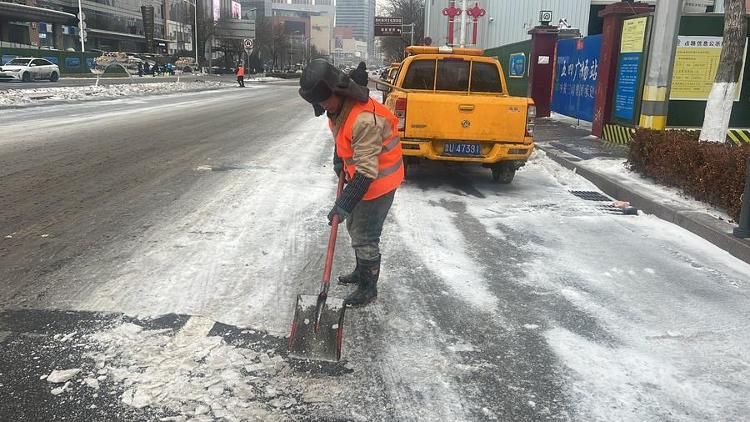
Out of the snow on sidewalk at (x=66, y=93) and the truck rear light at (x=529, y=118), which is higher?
the truck rear light at (x=529, y=118)

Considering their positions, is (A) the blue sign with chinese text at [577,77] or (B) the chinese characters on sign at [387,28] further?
(B) the chinese characters on sign at [387,28]

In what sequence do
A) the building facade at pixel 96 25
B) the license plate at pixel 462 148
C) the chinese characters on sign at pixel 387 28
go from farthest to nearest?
the chinese characters on sign at pixel 387 28 < the building facade at pixel 96 25 < the license plate at pixel 462 148

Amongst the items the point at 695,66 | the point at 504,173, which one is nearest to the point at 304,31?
the point at 695,66

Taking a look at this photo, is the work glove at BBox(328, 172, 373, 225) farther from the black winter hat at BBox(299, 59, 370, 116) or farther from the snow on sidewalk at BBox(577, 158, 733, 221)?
the snow on sidewalk at BBox(577, 158, 733, 221)

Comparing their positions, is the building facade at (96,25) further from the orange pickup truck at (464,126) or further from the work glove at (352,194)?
the work glove at (352,194)

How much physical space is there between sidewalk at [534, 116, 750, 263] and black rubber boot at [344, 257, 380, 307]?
11.0 feet

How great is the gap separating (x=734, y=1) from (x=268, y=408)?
8.10 m

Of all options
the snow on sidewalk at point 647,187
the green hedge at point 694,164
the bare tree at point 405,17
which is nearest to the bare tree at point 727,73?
the green hedge at point 694,164

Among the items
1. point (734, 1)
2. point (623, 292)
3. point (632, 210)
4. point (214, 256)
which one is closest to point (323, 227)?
point (214, 256)

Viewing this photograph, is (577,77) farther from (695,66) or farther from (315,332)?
(315,332)

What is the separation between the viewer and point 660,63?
34.6 ft

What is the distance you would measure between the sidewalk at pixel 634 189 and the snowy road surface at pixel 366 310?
0.17m

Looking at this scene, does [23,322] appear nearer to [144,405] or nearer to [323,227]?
[144,405]

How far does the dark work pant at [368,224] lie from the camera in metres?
3.89
